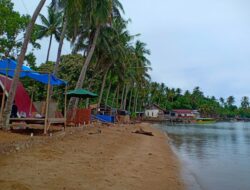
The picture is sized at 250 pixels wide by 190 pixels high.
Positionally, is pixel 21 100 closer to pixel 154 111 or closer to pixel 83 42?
pixel 83 42

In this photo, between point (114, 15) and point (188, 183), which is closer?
point (188, 183)

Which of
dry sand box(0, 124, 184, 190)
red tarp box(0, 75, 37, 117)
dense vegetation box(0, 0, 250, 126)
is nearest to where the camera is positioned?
dry sand box(0, 124, 184, 190)

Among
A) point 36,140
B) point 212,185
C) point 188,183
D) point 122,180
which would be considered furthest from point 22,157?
point 212,185

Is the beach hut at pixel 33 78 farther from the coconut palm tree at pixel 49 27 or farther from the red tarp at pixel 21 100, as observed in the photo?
the coconut palm tree at pixel 49 27

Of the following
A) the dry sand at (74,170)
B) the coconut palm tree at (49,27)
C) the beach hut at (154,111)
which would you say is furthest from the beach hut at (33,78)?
the beach hut at (154,111)

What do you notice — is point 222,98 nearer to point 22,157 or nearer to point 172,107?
point 172,107

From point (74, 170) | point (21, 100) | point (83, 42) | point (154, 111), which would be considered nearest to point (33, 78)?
point (21, 100)

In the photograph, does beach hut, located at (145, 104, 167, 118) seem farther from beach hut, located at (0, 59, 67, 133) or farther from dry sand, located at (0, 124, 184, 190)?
dry sand, located at (0, 124, 184, 190)

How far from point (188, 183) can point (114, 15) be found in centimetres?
2153

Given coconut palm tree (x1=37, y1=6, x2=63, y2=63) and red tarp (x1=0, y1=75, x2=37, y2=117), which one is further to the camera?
coconut palm tree (x1=37, y1=6, x2=63, y2=63)

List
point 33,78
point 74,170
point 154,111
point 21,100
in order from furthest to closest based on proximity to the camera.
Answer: point 154,111 → point 21,100 → point 33,78 → point 74,170

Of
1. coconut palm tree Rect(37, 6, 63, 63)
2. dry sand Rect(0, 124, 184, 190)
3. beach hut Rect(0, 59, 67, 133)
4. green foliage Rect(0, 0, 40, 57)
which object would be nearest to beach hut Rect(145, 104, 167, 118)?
coconut palm tree Rect(37, 6, 63, 63)

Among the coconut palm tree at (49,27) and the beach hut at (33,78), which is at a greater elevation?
the coconut palm tree at (49,27)

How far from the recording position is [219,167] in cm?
1498
